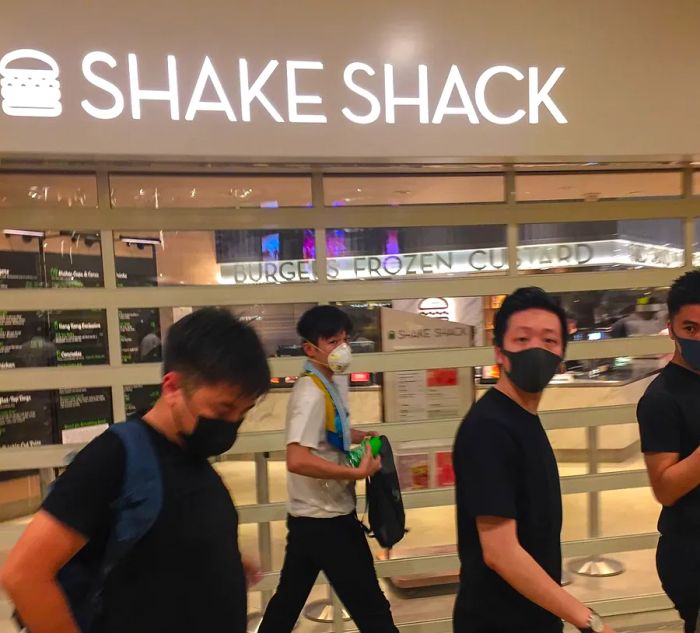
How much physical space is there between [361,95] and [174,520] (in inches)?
91.0

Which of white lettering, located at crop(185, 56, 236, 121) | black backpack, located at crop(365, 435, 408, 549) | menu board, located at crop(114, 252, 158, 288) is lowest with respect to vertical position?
black backpack, located at crop(365, 435, 408, 549)

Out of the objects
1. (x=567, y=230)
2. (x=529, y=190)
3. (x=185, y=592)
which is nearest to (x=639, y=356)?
(x=567, y=230)

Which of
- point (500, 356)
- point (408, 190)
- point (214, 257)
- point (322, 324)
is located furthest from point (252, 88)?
point (500, 356)

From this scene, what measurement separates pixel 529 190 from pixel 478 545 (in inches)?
99.9

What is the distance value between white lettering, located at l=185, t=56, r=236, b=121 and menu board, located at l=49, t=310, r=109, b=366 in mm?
1191

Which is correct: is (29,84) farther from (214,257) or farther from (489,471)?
(489,471)

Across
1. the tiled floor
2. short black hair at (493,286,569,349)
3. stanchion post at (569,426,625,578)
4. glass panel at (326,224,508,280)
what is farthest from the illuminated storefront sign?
stanchion post at (569,426,625,578)

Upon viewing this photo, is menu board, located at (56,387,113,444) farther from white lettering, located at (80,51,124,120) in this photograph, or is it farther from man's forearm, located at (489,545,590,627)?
man's forearm, located at (489,545,590,627)

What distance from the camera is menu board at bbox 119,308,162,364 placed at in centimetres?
316

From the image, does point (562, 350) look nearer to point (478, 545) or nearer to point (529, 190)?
point (478, 545)

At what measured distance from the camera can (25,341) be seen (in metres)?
3.12

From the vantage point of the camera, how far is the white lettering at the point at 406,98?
2912 mm

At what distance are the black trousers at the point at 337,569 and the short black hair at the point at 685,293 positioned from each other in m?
1.58

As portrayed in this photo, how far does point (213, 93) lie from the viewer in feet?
9.07
